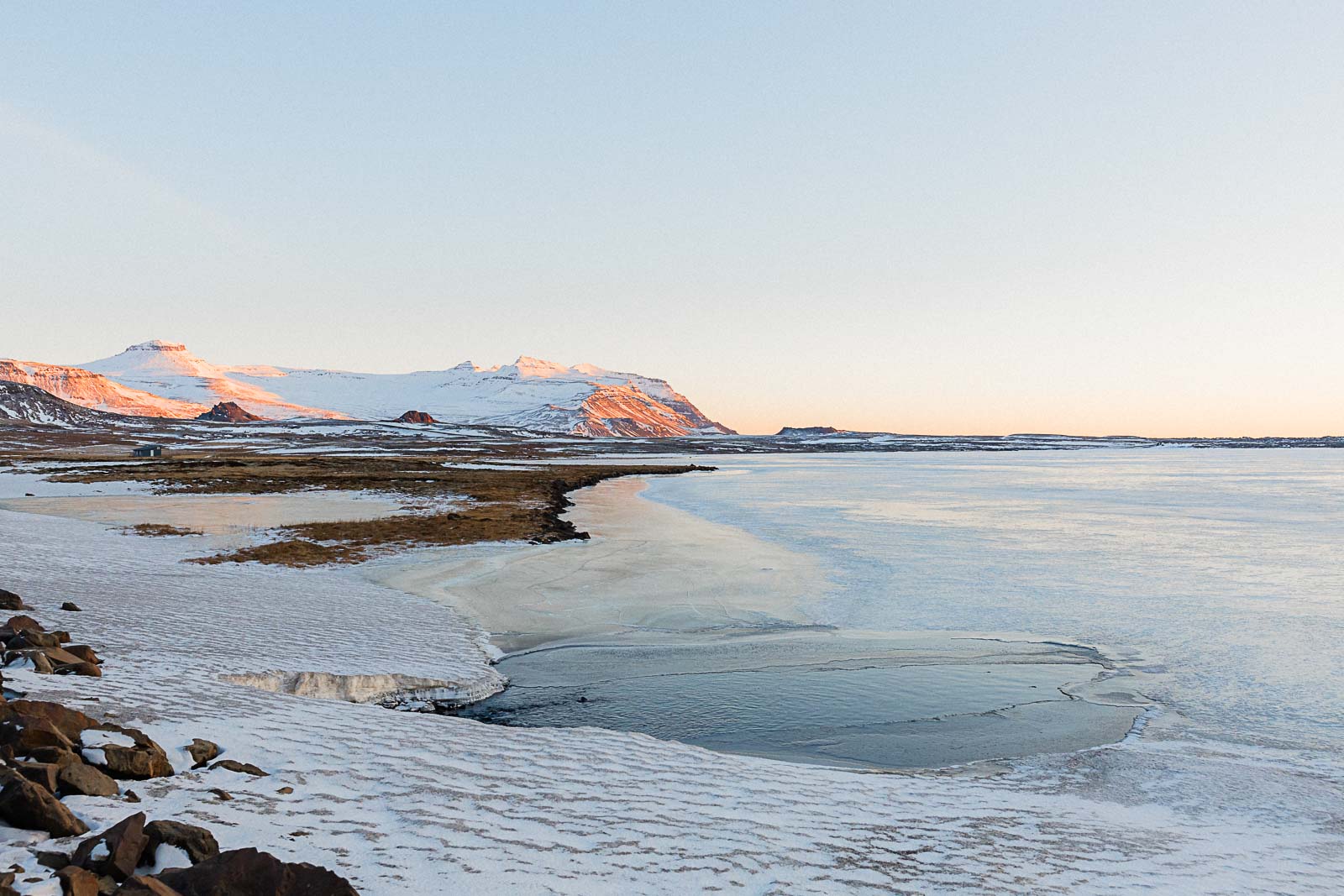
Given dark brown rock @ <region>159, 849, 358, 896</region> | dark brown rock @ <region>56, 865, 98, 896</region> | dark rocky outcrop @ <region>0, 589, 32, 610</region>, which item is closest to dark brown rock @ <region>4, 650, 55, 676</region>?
dark rocky outcrop @ <region>0, 589, 32, 610</region>

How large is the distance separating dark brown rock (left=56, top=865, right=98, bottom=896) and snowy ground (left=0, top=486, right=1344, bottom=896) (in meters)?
0.93

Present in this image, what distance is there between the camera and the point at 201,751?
6824mm

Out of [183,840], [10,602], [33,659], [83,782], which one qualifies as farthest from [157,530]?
[183,840]

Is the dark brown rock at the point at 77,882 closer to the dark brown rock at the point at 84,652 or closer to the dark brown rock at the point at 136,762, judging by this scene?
the dark brown rock at the point at 136,762

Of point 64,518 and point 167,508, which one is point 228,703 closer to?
point 64,518

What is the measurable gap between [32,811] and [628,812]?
157 inches

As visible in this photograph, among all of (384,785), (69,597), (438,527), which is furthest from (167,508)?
(384,785)

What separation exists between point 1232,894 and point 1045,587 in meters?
12.6

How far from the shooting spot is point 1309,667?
11.5 meters

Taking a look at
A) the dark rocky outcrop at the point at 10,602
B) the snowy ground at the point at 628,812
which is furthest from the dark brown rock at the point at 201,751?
the dark rocky outcrop at the point at 10,602

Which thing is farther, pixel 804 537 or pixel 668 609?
pixel 804 537

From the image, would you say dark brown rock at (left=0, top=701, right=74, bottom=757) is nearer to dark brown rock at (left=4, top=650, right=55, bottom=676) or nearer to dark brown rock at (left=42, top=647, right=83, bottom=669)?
dark brown rock at (left=4, top=650, right=55, bottom=676)

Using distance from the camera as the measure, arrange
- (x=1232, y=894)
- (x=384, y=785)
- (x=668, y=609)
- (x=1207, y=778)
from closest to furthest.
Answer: (x=1232, y=894) → (x=384, y=785) → (x=1207, y=778) → (x=668, y=609)

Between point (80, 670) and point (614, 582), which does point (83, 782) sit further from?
point (614, 582)
